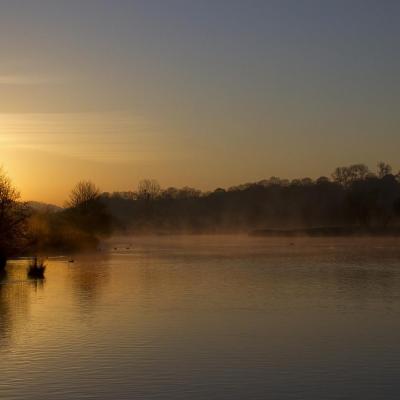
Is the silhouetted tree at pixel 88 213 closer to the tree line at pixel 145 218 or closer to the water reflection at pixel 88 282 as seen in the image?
the tree line at pixel 145 218

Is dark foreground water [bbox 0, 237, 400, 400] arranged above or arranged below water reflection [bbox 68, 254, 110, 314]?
below

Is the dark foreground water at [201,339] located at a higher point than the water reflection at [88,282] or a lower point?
lower

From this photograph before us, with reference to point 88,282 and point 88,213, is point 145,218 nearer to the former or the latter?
point 88,213

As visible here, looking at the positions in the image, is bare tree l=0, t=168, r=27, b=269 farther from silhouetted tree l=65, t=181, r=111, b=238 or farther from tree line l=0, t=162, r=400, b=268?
silhouetted tree l=65, t=181, r=111, b=238

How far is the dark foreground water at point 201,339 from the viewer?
1454cm

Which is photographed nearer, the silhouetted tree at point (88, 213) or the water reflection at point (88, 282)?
the water reflection at point (88, 282)

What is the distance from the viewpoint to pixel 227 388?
47.1 feet

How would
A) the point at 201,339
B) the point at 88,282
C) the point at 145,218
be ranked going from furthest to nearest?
the point at 145,218 → the point at 88,282 → the point at 201,339

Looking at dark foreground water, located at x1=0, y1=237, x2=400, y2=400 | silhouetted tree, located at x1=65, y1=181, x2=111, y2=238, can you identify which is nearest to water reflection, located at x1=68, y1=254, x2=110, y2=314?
dark foreground water, located at x1=0, y1=237, x2=400, y2=400

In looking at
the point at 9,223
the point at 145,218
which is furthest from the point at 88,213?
the point at 145,218

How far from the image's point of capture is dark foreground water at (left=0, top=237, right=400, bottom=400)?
572 inches

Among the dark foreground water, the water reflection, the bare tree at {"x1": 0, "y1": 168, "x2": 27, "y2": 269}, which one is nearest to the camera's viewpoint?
the dark foreground water

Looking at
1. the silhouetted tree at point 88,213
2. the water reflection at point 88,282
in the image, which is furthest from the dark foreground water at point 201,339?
the silhouetted tree at point 88,213

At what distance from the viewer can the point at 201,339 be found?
2005 cm
